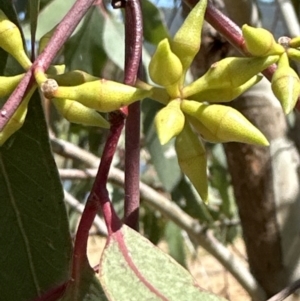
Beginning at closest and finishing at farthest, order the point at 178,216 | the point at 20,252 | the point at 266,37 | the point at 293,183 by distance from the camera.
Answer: the point at 266,37
the point at 20,252
the point at 293,183
the point at 178,216

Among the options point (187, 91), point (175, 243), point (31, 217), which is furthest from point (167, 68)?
point (175, 243)

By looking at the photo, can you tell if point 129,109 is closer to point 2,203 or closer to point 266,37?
point 266,37

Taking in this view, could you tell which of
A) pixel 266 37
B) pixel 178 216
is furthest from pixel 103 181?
pixel 178 216

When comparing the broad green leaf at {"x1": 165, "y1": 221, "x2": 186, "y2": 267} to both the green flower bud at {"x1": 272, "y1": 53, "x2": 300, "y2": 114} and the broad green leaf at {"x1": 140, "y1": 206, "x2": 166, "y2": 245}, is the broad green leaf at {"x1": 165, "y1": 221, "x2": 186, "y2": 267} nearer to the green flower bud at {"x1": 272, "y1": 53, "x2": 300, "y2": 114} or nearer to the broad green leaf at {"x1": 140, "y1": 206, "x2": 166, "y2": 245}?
the broad green leaf at {"x1": 140, "y1": 206, "x2": 166, "y2": 245}

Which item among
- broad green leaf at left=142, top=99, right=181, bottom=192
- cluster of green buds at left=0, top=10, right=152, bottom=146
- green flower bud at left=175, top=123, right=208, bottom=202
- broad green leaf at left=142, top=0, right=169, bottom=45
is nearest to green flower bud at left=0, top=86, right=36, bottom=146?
cluster of green buds at left=0, top=10, right=152, bottom=146

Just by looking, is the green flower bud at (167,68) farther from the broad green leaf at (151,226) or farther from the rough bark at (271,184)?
the broad green leaf at (151,226)

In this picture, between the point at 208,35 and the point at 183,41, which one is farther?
the point at 208,35
